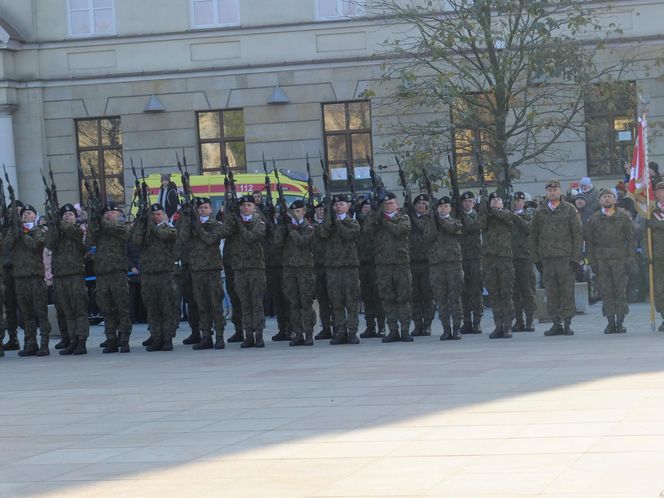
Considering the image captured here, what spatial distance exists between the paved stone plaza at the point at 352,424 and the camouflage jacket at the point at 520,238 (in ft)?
5.56

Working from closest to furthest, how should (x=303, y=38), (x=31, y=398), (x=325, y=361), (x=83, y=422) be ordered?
(x=83, y=422)
(x=31, y=398)
(x=325, y=361)
(x=303, y=38)

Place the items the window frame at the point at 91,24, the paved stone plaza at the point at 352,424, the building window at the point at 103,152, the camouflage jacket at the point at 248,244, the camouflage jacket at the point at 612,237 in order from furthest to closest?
1. the building window at the point at 103,152
2. the window frame at the point at 91,24
3. the camouflage jacket at the point at 248,244
4. the camouflage jacket at the point at 612,237
5. the paved stone plaza at the point at 352,424

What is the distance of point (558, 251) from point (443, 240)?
1328mm

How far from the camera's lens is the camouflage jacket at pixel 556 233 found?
16.4m

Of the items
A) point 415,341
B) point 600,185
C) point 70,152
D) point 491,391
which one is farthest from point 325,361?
point 70,152

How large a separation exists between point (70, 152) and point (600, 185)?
11.3 metres

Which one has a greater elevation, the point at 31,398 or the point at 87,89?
the point at 87,89

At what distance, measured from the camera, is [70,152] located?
101ft

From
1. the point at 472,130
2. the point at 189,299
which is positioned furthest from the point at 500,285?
the point at 472,130

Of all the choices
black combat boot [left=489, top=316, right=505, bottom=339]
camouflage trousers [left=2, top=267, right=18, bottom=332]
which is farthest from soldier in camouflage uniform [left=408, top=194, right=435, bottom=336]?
camouflage trousers [left=2, top=267, right=18, bottom=332]

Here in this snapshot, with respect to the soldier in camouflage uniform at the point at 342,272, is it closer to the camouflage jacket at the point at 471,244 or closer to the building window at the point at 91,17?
the camouflage jacket at the point at 471,244

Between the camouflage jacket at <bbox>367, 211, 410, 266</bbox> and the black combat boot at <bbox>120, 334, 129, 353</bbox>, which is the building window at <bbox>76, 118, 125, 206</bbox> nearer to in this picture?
the black combat boot at <bbox>120, 334, 129, 353</bbox>

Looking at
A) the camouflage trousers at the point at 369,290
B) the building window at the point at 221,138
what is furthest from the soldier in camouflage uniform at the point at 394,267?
the building window at the point at 221,138

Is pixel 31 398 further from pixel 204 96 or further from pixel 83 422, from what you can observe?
pixel 204 96
